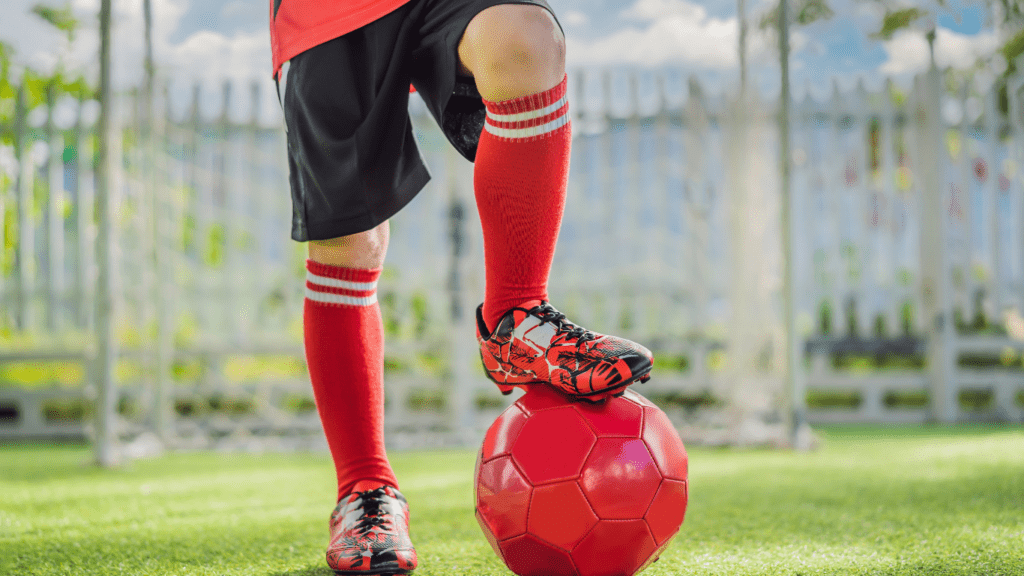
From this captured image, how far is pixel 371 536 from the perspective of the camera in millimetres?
1271

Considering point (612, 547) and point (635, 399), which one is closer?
point (612, 547)

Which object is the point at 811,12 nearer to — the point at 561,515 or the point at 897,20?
the point at 897,20

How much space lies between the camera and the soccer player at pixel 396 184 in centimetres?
120

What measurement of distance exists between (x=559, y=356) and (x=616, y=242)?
3.74 meters

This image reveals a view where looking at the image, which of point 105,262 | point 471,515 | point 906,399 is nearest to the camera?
point 471,515

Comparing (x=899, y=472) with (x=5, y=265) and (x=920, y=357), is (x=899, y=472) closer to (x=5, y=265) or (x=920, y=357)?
(x=920, y=357)

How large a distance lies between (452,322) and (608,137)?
5.33 feet

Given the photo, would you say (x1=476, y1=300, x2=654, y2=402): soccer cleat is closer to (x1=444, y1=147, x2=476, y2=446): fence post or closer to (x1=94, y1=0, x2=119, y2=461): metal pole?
(x1=94, y1=0, x2=119, y2=461): metal pole

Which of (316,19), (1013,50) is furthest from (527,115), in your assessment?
(1013,50)

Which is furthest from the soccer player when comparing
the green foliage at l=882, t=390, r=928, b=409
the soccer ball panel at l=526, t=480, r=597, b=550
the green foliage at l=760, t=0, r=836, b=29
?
the green foliage at l=882, t=390, r=928, b=409

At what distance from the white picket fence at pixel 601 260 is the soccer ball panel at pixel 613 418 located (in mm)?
3043

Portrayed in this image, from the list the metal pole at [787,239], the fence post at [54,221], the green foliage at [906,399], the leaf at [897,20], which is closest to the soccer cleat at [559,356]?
the metal pole at [787,239]

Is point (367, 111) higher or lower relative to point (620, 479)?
higher

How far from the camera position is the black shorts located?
133 centimetres
